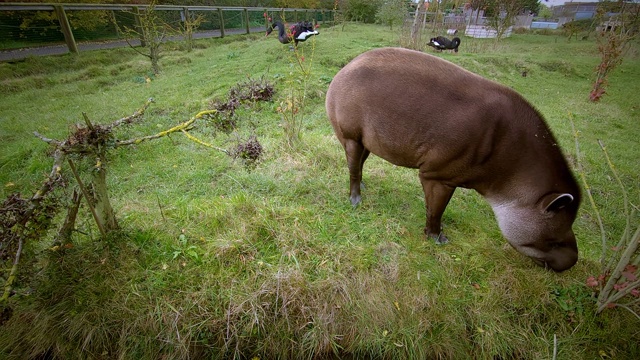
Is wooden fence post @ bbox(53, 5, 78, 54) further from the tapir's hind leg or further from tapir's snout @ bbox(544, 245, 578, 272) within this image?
tapir's snout @ bbox(544, 245, 578, 272)

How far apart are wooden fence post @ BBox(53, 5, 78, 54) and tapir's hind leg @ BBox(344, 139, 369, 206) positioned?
11.4 m

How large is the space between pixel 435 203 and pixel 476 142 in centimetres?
66

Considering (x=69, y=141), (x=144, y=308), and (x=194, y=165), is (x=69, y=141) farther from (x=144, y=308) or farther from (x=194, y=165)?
(x=194, y=165)

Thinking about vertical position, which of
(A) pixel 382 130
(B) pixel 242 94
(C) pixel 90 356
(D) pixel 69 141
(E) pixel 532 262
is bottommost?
(C) pixel 90 356

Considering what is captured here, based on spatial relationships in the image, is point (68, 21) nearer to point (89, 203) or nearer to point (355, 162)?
point (89, 203)

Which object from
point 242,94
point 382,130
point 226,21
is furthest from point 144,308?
point 226,21

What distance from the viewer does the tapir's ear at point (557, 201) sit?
206cm

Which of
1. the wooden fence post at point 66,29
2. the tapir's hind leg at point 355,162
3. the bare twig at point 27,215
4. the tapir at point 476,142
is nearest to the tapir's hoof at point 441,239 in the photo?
the tapir at point 476,142

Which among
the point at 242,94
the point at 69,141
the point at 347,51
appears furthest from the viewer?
the point at 347,51

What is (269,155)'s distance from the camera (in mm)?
4352

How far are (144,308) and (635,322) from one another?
3594mm

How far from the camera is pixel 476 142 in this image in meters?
2.33

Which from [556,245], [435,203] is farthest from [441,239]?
[556,245]

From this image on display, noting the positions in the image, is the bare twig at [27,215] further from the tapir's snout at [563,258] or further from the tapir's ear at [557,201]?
the tapir's snout at [563,258]
